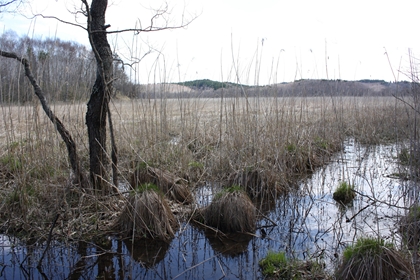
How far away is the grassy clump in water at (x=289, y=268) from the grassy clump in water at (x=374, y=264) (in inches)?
8.6

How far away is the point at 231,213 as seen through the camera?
3.54 m

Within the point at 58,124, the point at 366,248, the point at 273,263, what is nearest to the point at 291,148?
the point at 273,263

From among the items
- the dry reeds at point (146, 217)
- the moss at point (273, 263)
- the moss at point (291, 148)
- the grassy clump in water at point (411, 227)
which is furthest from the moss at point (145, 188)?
the moss at point (291, 148)

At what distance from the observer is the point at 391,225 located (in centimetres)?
355

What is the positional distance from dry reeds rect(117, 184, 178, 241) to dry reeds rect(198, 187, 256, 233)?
45cm

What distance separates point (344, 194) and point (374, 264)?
6.99ft

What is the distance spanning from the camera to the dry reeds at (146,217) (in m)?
3.35

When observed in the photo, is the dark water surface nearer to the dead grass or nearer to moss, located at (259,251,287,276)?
moss, located at (259,251,287,276)

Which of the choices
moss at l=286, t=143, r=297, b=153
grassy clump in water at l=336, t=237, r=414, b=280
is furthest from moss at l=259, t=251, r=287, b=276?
moss at l=286, t=143, r=297, b=153

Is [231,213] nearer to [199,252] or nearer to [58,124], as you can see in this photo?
[199,252]

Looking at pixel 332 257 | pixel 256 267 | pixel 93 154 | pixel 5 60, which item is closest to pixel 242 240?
pixel 256 267

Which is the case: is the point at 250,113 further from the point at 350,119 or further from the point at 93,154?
the point at 350,119

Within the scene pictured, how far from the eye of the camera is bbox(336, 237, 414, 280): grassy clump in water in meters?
2.37

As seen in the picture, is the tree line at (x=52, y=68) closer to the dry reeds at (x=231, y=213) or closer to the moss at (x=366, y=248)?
the dry reeds at (x=231, y=213)
